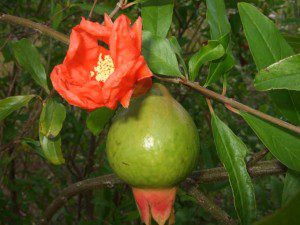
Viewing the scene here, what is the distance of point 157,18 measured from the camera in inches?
34.8

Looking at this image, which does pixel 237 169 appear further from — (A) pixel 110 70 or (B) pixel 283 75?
(A) pixel 110 70

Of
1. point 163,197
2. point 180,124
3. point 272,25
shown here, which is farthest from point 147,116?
point 272,25

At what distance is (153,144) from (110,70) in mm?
171

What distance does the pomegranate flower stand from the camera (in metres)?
0.66

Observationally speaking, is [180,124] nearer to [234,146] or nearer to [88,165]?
[234,146]

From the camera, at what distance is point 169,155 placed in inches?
28.5

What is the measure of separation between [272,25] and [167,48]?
202mm

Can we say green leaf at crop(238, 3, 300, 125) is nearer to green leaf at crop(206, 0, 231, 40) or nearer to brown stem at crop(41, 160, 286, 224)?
green leaf at crop(206, 0, 231, 40)

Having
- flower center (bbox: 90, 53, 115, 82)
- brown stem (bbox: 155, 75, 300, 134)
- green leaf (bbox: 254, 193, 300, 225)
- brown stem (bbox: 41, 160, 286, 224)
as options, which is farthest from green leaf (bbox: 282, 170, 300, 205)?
green leaf (bbox: 254, 193, 300, 225)

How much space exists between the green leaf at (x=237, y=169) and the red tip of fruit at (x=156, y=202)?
12cm

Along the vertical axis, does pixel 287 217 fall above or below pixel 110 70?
above

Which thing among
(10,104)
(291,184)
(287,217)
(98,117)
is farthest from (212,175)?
(287,217)

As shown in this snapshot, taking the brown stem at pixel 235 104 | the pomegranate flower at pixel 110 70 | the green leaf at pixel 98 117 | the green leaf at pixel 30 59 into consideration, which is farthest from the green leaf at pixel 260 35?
the green leaf at pixel 30 59

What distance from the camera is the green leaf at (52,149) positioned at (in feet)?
3.31
